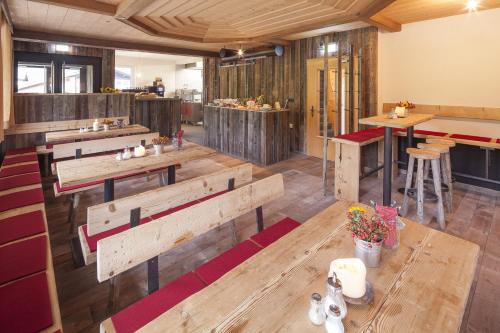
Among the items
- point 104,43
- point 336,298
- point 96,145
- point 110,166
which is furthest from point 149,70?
point 336,298

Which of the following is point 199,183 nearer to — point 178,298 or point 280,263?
point 178,298

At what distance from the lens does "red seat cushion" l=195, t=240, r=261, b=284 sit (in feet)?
5.19

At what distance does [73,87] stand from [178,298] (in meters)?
8.34

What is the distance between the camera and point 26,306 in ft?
4.62

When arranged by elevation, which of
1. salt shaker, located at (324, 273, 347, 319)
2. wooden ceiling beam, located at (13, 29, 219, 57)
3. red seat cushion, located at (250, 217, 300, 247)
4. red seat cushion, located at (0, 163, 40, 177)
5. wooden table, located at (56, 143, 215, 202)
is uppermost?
wooden ceiling beam, located at (13, 29, 219, 57)

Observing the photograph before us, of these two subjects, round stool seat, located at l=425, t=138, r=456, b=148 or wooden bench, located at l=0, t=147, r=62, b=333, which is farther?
round stool seat, located at l=425, t=138, r=456, b=148

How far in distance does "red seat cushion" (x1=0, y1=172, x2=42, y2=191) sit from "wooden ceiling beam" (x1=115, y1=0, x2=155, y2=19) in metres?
2.32

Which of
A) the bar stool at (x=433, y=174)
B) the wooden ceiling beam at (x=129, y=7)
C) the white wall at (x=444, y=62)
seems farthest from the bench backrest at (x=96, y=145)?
the white wall at (x=444, y=62)

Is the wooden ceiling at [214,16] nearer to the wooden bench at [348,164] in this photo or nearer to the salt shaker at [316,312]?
the wooden bench at [348,164]

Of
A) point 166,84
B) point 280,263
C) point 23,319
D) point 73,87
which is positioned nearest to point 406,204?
point 280,263

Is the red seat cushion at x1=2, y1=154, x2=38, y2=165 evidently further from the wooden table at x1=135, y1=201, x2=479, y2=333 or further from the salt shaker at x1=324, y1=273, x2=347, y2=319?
the salt shaker at x1=324, y1=273, x2=347, y2=319

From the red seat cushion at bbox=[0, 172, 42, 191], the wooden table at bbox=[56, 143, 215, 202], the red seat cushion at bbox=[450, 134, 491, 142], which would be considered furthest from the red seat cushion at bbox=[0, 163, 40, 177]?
the red seat cushion at bbox=[450, 134, 491, 142]

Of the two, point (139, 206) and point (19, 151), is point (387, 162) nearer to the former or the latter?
point (139, 206)

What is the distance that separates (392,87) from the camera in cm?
525
